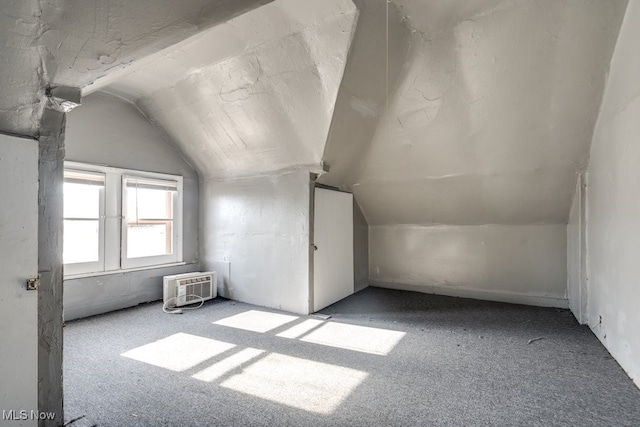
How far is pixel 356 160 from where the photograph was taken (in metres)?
3.76

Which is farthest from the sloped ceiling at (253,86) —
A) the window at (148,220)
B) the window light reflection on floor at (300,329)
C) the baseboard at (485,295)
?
the baseboard at (485,295)

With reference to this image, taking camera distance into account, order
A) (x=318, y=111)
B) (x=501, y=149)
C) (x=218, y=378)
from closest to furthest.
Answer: (x=218, y=378) < (x=318, y=111) < (x=501, y=149)

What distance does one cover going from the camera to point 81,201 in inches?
133

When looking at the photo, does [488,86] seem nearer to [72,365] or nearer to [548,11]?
[548,11]

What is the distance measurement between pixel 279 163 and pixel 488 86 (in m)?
2.26

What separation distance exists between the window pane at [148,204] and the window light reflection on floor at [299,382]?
2621 millimetres

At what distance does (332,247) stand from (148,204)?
96.5 inches

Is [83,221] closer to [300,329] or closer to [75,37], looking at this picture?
[300,329]

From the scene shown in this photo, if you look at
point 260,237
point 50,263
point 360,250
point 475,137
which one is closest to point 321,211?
point 260,237

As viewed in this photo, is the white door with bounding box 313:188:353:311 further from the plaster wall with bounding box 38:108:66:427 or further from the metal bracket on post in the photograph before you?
the metal bracket on post

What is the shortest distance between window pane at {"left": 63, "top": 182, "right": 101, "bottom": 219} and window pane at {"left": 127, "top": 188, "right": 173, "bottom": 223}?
33 cm

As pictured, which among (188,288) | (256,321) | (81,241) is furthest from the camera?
(188,288)

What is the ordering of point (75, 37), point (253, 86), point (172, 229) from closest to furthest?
point (75, 37) → point (253, 86) → point (172, 229)

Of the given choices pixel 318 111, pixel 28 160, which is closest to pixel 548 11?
pixel 318 111
